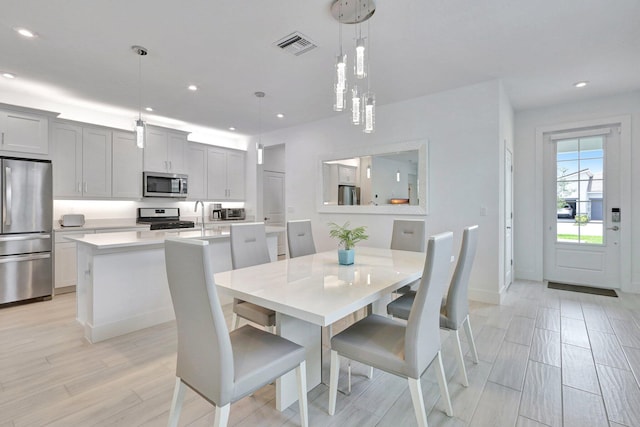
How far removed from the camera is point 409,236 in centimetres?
317

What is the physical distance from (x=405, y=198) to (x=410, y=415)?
2.98 meters

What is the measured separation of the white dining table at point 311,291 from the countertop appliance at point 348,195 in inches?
96.2

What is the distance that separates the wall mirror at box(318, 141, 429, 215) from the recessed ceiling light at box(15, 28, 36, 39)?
365 centimetres

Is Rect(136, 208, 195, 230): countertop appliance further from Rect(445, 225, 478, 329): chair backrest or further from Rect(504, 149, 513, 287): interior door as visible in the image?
Rect(504, 149, 513, 287): interior door

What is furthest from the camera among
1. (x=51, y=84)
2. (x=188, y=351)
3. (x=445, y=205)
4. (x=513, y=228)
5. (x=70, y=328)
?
(x=513, y=228)

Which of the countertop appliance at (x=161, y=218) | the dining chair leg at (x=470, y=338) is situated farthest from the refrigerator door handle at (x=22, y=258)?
the dining chair leg at (x=470, y=338)

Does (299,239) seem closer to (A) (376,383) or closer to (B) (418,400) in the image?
(A) (376,383)

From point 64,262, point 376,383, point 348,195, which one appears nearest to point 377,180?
point 348,195

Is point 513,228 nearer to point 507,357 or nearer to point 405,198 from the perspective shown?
point 405,198

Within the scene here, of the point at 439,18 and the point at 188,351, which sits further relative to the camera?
the point at 439,18

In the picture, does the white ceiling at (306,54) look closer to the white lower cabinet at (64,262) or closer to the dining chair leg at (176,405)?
the white lower cabinet at (64,262)

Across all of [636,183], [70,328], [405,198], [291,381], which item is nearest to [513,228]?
[636,183]

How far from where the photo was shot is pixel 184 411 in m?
1.72

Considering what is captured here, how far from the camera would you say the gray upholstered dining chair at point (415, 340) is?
1.40m
